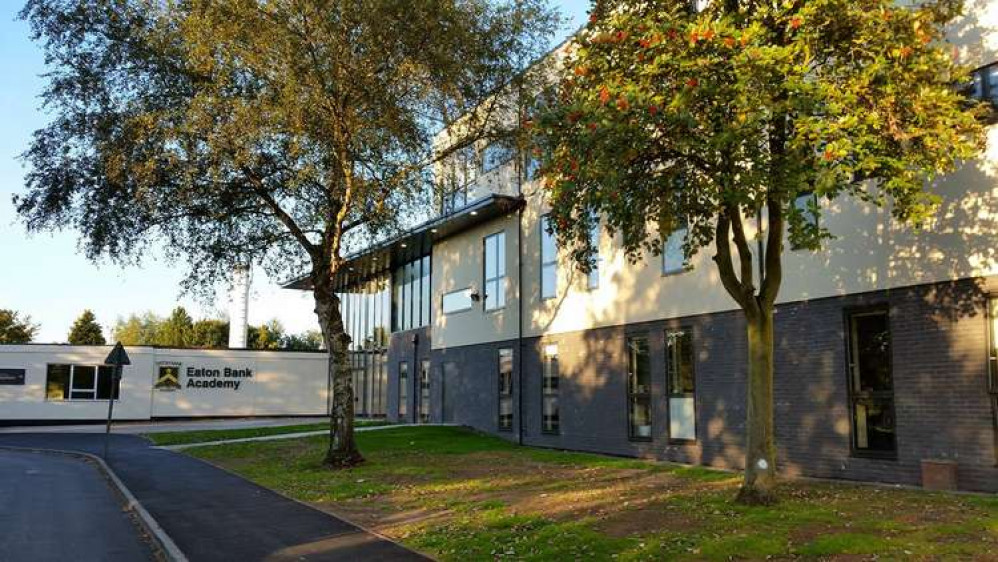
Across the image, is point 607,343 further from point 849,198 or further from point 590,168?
point 590,168

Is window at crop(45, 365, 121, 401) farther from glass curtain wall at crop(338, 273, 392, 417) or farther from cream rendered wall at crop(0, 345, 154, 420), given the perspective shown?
glass curtain wall at crop(338, 273, 392, 417)

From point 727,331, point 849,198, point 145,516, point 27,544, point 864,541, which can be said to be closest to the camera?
point 864,541

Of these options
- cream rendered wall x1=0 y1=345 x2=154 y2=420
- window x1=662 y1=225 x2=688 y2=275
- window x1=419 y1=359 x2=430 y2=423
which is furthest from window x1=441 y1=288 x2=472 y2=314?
cream rendered wall x1=0 y1=345 x2=154 y2=420

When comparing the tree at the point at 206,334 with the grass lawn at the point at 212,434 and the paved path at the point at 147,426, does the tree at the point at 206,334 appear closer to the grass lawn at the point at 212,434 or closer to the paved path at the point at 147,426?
the paved path at the point at 147,426

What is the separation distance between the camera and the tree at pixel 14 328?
5806 centimetres

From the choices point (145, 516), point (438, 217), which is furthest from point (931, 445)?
point (438, 217)

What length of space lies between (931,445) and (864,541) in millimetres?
4757

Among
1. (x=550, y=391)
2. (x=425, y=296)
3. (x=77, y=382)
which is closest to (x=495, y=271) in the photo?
(x=550, y=391)

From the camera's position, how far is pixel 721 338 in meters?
15.7

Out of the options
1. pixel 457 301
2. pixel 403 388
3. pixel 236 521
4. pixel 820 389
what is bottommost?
pixel 236 521

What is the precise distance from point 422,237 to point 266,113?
1439 cm

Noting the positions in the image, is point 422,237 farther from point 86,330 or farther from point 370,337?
point 86,330

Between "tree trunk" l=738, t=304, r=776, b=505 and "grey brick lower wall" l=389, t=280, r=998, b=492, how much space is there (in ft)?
10.7

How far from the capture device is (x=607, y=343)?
1933 centimetres
